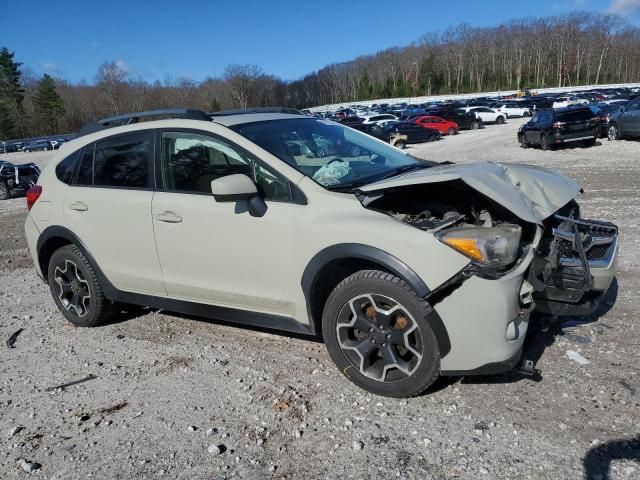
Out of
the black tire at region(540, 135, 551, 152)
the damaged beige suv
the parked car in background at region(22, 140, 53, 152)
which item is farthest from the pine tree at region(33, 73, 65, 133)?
the damaged beige suv

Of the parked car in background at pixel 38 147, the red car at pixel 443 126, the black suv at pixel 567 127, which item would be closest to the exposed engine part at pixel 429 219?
the black suv at pixel 567 127

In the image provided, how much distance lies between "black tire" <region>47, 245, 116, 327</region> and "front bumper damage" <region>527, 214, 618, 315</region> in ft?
12.1

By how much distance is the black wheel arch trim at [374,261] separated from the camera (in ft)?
10.00

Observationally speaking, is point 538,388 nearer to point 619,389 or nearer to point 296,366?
point 619,389

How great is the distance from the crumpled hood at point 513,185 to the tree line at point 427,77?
101 metres

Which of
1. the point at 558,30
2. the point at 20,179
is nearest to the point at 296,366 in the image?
the point at 20,179

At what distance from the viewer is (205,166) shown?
4.03m

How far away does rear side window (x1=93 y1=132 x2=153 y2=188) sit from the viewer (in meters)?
4.30

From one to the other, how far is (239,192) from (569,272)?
226cm

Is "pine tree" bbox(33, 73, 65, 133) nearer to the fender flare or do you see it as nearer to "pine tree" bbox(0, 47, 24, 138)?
"pine tree" bbox(0, 47, 24, 138)

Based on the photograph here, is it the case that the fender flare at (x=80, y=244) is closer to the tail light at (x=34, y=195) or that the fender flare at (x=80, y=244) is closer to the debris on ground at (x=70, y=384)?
the tail light at (x=34, y=195)

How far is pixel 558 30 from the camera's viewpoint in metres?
119

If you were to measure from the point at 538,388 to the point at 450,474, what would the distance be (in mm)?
1050

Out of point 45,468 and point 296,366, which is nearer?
point 45,468
